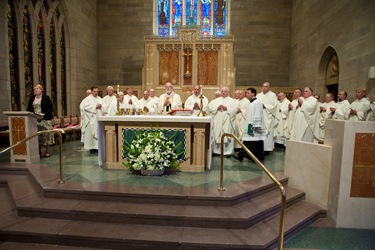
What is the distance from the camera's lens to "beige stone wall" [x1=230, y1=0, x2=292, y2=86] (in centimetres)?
1338

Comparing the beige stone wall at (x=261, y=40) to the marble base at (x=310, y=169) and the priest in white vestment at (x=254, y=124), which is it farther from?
the marble base at (x=310, y=169)

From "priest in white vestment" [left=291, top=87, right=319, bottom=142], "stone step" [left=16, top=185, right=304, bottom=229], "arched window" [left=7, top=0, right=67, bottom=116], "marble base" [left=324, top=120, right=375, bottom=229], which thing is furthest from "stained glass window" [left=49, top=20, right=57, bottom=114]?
"marble base" [left=324, top=120, right=375, bottom=229]

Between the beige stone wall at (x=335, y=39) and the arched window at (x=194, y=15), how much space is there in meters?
3.50

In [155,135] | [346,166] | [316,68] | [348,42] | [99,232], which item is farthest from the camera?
[316,68]

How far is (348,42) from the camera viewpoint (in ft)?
26.6

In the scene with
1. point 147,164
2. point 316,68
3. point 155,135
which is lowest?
point 147,164

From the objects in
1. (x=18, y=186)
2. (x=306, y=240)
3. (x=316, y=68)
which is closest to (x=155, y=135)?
(x=18, y=186)

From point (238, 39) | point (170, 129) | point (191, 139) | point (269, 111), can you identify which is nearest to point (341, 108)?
point (269, 111)

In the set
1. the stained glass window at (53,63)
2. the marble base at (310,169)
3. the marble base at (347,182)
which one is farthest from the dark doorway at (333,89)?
the stained glass window at (53,63)

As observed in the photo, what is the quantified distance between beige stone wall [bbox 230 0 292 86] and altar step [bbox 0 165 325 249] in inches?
394

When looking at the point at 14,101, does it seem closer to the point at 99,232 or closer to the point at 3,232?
the point at 3,232

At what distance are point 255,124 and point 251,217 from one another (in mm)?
2600

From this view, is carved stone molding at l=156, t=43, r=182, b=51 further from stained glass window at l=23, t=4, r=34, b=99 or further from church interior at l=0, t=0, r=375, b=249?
stained glass window at l=23, t=4, r=34, b=99

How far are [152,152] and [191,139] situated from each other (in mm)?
910
